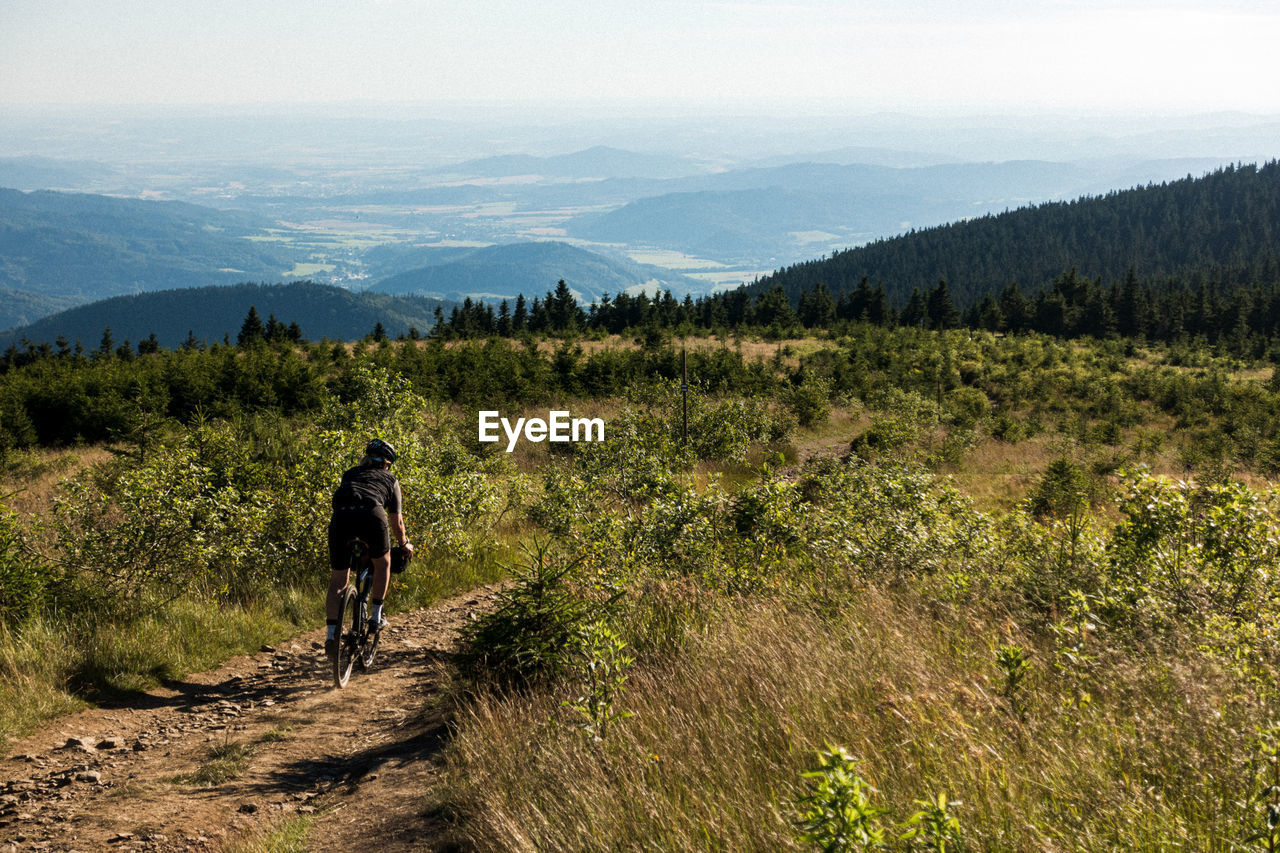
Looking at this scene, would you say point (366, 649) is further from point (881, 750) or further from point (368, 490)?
point (881, 750)

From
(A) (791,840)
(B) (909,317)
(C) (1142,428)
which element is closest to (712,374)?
(C) (1142,428)

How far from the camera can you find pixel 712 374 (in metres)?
40.8

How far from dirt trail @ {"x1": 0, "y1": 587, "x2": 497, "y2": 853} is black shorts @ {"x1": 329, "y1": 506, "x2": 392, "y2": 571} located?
1.35 m

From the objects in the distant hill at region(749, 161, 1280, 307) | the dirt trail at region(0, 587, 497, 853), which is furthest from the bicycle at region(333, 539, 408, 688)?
the distant hill at region(749, 161, 1280, 307)

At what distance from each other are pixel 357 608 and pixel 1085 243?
188109 mm

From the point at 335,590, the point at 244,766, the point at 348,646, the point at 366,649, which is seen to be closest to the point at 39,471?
the point at 366,649

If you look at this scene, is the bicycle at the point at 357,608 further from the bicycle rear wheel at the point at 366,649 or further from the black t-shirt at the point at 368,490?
the black t-shirt at the point at 368,490

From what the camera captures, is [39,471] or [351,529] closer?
[351,529]

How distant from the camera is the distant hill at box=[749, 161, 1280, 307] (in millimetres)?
146375

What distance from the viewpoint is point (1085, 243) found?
16062cm

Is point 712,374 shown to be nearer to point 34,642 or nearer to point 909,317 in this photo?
point 34,642

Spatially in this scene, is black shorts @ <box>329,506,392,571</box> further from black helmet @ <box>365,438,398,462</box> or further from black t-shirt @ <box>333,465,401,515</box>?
black helmet @ <box>365,438,398,462</box>

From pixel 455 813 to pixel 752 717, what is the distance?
Answer: 1.77 metres

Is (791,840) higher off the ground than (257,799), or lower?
higher
